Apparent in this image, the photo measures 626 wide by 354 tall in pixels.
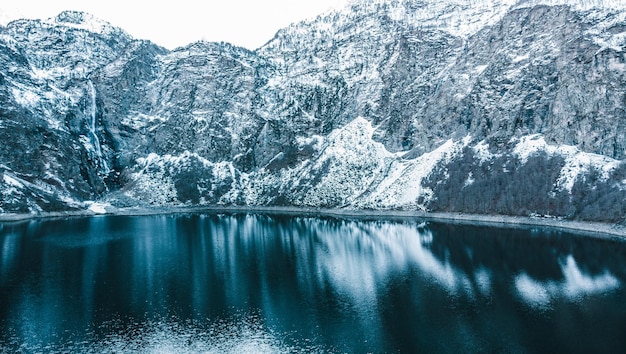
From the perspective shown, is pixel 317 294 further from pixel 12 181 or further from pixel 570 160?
pixel 12 181

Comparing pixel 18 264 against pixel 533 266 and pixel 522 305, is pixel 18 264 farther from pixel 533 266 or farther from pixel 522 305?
pixel 533 266

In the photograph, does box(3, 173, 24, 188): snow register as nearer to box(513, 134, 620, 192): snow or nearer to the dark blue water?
the dark blue water

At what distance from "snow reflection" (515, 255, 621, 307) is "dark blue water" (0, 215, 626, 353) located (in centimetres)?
31

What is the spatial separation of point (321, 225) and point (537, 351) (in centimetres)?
11987

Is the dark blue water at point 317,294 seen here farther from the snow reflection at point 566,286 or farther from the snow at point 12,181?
the snow at point 12,181

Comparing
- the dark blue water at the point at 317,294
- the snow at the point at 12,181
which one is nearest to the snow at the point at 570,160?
the dark blue water at the point at 317,294

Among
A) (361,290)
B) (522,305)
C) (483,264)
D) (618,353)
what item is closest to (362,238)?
(483,264)

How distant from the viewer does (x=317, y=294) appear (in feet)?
248

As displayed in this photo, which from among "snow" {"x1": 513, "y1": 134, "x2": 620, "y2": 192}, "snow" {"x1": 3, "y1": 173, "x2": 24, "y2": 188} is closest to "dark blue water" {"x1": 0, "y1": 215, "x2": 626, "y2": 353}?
"snow" {"x1": 513, "y1": 134, "x2": 620, "y2": 192}

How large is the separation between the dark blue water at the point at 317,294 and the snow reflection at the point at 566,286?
1.01ft

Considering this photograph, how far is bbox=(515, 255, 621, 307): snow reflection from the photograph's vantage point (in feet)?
232

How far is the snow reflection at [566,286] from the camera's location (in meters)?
70.6

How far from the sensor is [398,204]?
630ft

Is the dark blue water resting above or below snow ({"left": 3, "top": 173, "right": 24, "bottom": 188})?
below
